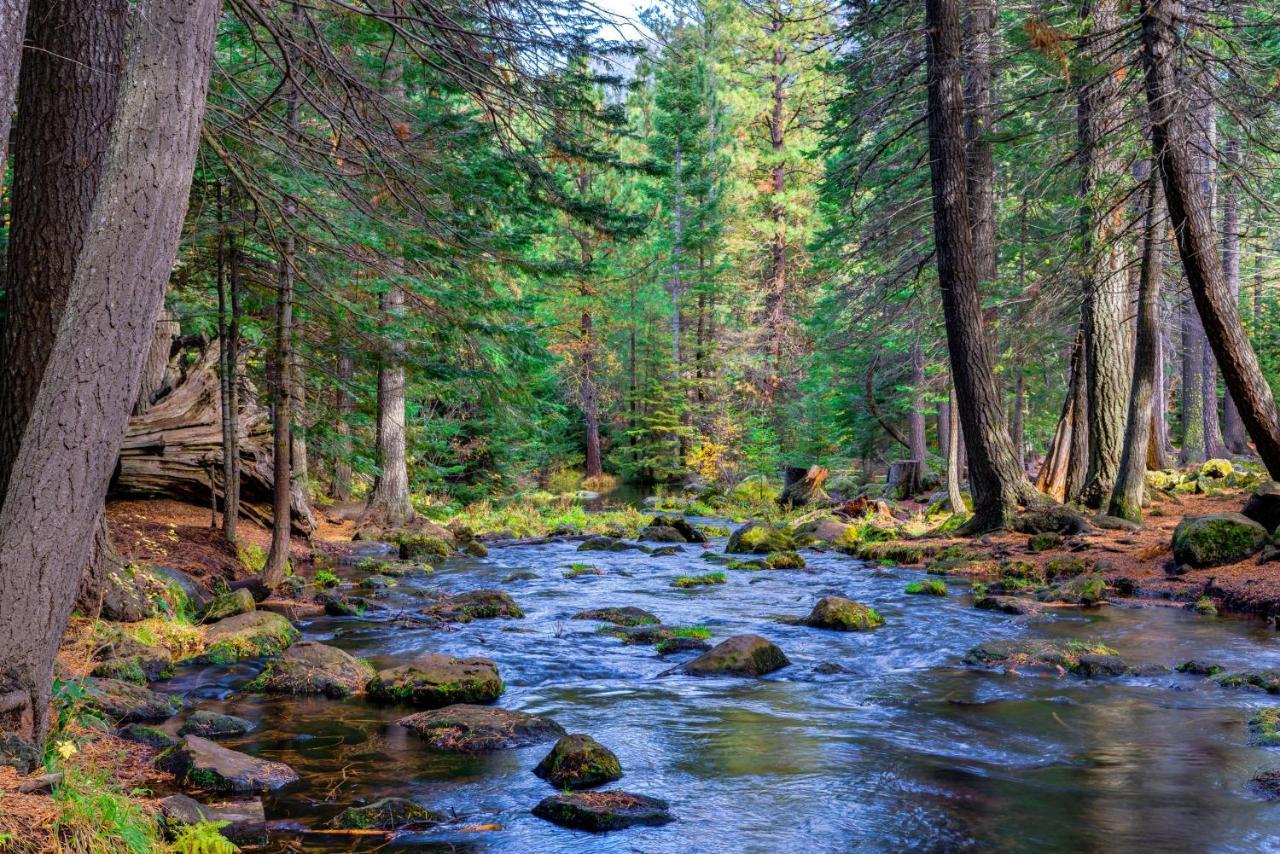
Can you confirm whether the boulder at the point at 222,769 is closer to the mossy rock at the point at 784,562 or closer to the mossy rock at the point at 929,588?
the mossy rock at the point at 929,588

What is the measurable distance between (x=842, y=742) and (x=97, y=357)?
16.4ft

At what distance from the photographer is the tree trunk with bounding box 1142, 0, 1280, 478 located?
1045 cm

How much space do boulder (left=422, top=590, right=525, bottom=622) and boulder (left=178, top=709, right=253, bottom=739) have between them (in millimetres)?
4112

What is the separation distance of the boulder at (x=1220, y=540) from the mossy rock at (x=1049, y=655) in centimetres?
310

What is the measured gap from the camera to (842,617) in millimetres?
9992

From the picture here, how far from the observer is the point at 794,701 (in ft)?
24.1

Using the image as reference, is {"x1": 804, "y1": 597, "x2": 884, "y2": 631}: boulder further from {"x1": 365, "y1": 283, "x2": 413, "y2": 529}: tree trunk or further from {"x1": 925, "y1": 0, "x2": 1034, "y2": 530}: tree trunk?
{"x1": 365, "y1": 283, "x2": 413, "y2": 529}: tree trunk

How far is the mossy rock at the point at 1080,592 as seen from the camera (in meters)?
10.4

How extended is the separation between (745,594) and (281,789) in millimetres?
7899

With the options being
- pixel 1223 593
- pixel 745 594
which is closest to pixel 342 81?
pixel 745 594

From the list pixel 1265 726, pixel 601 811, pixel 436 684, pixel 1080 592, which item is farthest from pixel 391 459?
pixel 1265 726

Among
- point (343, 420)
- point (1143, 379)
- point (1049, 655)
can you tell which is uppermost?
point (1143, 379)

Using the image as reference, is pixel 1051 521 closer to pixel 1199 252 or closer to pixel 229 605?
pixel 1199 252

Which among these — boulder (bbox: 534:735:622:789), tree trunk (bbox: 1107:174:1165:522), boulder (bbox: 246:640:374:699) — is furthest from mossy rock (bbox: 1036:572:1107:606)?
boulder (bbox: 246:640:374:699)
